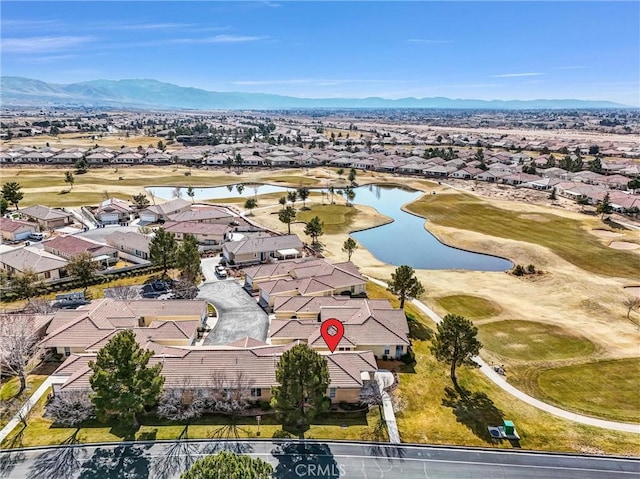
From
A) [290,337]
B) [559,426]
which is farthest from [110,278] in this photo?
[559,426]

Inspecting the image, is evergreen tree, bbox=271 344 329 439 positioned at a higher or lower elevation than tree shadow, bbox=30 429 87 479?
higher

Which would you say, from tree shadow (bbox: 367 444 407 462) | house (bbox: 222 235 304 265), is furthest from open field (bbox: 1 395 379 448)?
house (bbox: 222 235 304 265)

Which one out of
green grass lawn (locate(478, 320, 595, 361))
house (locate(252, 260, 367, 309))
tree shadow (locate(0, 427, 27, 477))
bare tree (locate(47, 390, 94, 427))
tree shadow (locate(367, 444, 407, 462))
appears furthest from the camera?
house (locate(252, 260, 367, 309))

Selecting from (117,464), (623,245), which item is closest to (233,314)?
(117,464)

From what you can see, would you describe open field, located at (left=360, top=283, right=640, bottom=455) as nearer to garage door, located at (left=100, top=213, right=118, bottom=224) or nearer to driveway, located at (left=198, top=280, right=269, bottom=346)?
driveway, located at (left=198, top=280, right=269, bottom=346)

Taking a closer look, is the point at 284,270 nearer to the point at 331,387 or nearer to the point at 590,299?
the point at 331,387

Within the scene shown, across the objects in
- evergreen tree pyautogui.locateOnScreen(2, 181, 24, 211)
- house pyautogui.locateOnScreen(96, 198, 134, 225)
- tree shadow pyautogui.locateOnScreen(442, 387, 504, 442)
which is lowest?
tree shadow pyautogui.locateOnScreen(442, 387, 504, 442)
